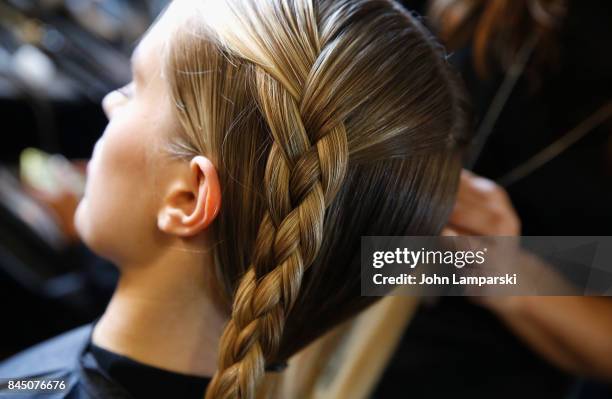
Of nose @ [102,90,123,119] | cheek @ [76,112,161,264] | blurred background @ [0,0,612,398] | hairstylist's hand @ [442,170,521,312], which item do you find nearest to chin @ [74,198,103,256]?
cheek @ [76,112,161,264]

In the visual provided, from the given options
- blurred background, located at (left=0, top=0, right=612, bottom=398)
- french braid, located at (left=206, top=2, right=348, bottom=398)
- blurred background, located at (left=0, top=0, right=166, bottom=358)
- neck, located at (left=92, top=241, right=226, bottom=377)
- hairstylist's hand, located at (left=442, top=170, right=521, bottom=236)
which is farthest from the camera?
blurred background, located at (left=0, top=0, right=166, bottom=358)

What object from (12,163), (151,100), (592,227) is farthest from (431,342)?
(12,163)

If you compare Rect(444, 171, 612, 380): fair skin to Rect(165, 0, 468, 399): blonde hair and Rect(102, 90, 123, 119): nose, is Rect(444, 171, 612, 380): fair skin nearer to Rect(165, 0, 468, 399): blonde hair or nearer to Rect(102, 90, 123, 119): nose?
Rect(165, 0, 468, 399): blonde hair

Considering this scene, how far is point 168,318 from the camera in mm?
634

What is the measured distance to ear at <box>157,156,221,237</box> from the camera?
0.53 m

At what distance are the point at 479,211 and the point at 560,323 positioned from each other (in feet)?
0.85

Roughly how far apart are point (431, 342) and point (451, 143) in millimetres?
516

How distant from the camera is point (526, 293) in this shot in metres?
0.86

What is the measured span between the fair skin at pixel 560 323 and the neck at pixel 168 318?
1.41 ft

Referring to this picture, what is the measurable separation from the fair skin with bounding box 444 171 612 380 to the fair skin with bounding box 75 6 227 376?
0.43 metres

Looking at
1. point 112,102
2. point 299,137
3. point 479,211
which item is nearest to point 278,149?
point 299,137

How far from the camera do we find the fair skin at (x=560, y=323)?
2.77 ft

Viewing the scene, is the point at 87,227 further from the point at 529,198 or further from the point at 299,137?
the point at 529,198

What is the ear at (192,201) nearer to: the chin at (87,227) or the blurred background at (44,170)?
the chin at (87,227)
